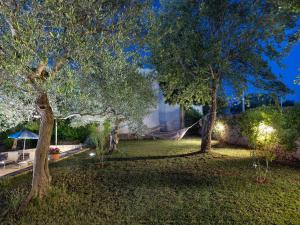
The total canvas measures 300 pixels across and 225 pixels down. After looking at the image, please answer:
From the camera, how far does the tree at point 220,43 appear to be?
31.4ft

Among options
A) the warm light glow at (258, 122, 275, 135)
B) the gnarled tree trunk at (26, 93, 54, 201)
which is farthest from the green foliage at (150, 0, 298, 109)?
the gnarled tree trunk at (26, 93, 54, 201)

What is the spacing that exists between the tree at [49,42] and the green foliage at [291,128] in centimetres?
630

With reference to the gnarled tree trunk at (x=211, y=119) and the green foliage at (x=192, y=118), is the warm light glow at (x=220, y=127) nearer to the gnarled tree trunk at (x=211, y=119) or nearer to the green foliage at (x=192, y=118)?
the green foliage at (x=192, y=118)

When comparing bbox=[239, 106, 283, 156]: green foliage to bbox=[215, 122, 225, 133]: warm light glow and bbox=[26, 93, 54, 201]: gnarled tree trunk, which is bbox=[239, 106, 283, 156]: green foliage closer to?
bbox=[26, 93, 54, 201]: gnarled tree trunk

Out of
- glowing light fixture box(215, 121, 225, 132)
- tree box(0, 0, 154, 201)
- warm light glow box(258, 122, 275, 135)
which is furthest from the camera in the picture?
glowing light fixture box(215, 121, 225, 132)

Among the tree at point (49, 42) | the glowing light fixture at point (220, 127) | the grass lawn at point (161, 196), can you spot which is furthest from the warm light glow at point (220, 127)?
the tree at point (49, 42)

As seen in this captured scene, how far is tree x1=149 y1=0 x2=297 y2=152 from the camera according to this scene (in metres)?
9.58

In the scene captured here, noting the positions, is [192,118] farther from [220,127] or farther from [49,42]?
[49,42]

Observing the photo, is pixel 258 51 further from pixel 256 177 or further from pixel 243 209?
pixel 243 209

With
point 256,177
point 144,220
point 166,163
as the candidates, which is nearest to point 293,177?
point 256,177

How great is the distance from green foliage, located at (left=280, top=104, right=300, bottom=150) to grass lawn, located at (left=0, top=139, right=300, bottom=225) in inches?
40.5

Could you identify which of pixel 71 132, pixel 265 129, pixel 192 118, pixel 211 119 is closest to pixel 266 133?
pixel 265 129

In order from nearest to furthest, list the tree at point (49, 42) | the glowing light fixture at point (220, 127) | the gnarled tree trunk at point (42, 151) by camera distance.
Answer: the tree at point (49, 42), the gnarled tree trunk at point (42, 151), the glowing light fixture at point (220, 127)

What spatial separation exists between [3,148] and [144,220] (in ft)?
50.6
